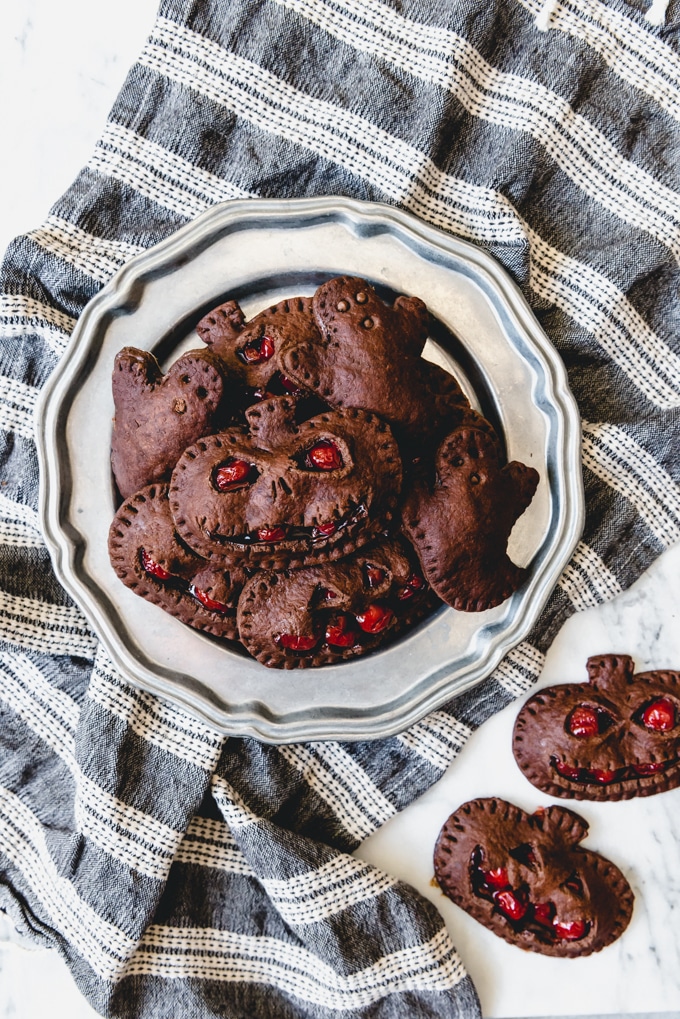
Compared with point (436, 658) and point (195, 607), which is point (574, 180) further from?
point (195, 607)

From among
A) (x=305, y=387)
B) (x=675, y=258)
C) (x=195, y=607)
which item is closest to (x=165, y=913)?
(x=195, y=607)

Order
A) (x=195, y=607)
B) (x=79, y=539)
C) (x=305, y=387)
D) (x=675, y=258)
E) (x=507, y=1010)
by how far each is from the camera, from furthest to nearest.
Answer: (x=507, y=1010) → (x=675, y=258) → (x=79, y=539) → (x=195, y=607) → (x=305, y=387)

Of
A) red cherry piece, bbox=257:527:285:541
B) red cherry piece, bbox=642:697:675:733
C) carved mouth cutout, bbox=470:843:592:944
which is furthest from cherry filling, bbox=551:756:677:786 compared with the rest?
red cherry piece, bbox=257:527:285:541

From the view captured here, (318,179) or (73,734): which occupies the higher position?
(318,179)

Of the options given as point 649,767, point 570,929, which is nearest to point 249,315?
point 649,767

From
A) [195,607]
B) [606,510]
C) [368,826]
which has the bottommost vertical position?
[368,826]

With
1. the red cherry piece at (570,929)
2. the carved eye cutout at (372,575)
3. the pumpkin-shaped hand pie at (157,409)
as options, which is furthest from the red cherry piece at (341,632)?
the red cherry piece at (570,929)
